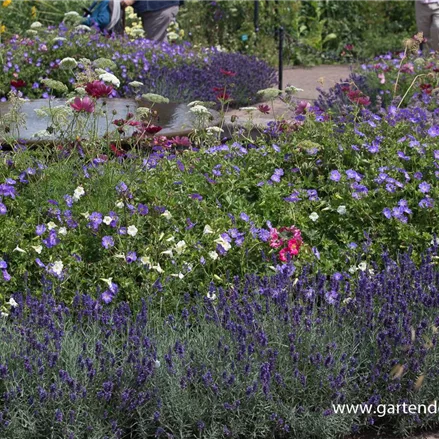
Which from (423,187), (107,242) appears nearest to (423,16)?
(423,187)

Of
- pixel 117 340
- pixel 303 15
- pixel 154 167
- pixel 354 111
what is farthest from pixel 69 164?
pixel 303 15

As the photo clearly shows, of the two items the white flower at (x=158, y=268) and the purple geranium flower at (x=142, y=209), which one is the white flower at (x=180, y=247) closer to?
the white flower at (x=158, y=268)

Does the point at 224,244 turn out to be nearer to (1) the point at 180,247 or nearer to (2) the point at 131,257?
(1) the point at 180,247

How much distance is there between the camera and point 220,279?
4215mm

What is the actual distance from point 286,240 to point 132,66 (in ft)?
18.8

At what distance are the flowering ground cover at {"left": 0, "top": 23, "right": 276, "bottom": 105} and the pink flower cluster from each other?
15.7 feet

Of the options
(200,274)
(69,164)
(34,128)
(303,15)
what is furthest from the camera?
(303,15)

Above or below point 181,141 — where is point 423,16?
above

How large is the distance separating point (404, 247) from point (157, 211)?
1.20 metres

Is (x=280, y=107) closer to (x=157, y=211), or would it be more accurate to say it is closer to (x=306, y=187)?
(x=306, y=187)

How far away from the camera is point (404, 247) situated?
4559 millimetres

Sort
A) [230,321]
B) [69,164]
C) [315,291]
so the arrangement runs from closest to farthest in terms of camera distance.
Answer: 1. [230,321]
2. [315,291]
3. [69,164]

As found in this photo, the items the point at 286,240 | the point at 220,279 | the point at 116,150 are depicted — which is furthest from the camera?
the point at 116,150

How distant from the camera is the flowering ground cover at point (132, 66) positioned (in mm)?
9406
